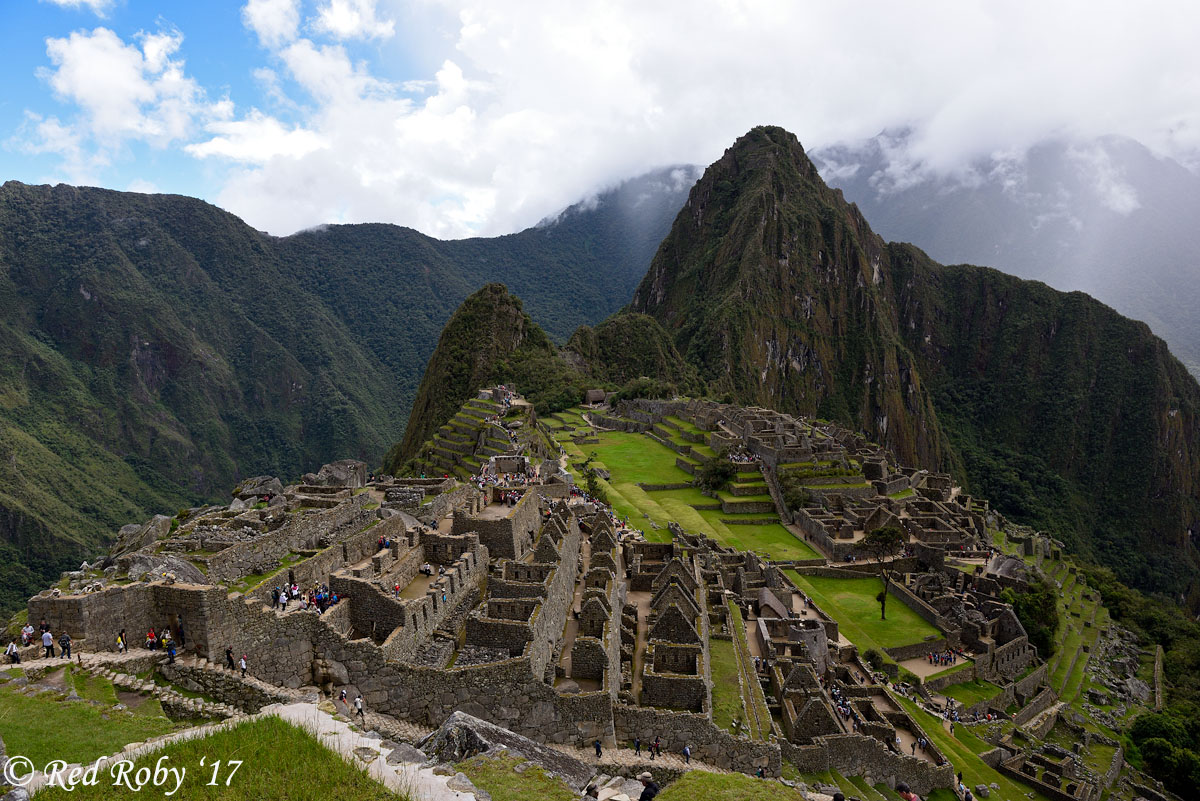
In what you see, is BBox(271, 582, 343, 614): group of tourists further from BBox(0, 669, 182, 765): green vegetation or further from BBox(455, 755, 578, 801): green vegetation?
BBox(455, 755, 578, 801): green vegetation

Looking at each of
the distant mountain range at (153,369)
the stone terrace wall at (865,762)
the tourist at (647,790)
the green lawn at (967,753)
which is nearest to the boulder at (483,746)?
the tourist at (647,790)

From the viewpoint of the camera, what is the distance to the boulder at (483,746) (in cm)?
1213

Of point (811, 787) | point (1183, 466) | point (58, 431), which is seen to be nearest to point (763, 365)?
point (1183, 466)

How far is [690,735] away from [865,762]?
8790mm

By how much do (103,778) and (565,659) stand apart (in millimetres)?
11128

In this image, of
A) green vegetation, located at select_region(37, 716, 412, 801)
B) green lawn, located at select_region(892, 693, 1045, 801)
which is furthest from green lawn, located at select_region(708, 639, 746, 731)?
green vegetation, located at select_region(37, 716, 412, 801)

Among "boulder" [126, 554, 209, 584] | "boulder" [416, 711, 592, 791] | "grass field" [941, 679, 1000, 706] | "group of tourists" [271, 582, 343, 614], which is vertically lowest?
"grass field" [941, 679, 1000, 706]

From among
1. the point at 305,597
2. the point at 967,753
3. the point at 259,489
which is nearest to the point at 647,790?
the point at 305,597

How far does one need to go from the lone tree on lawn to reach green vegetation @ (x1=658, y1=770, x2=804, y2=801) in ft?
103

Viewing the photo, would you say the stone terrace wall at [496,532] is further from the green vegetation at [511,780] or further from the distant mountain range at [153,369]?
the distant mountain range at [153,369]

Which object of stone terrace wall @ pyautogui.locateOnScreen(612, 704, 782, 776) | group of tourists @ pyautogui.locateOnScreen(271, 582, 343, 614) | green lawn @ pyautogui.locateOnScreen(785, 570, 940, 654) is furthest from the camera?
green lawn @ pyautogui.locateOnScreen(785, 570, 940, 654)

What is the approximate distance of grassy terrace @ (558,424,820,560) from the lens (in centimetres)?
4447

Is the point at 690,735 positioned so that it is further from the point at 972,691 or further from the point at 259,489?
the point at 259,489

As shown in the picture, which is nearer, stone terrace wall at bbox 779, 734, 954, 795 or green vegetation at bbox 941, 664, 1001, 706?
stone terrace wall at bbox 779, 734, 954, 795
